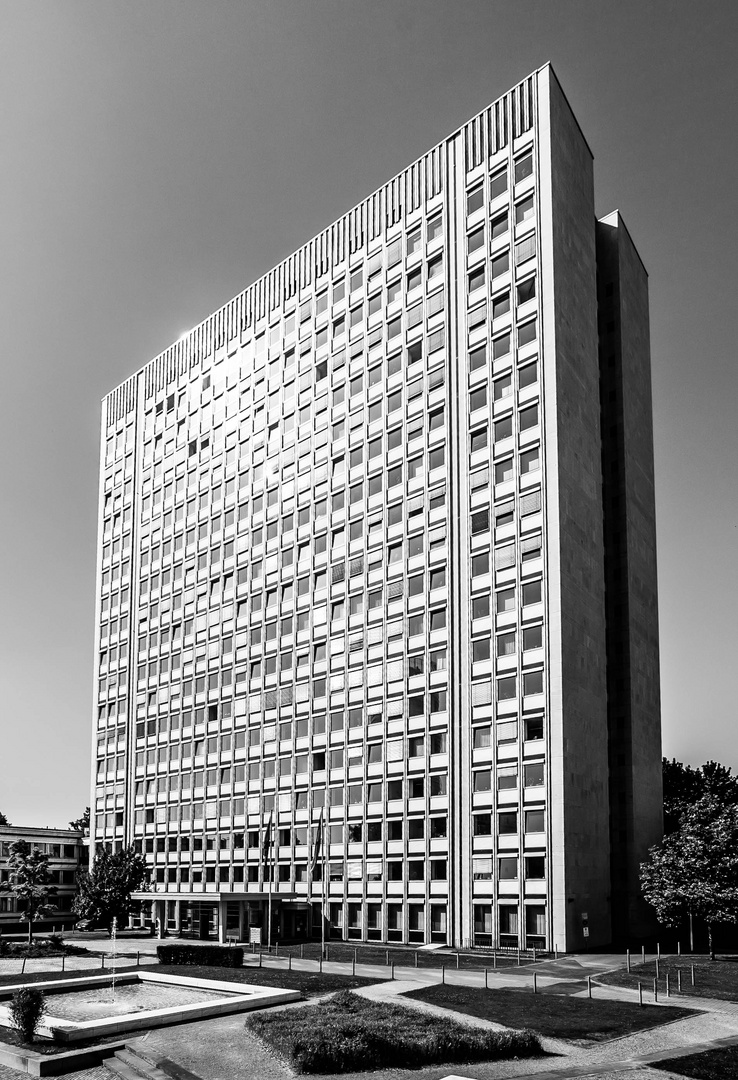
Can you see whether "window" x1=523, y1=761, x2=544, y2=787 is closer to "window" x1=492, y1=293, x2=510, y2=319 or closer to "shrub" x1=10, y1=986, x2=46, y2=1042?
"window" x1=492, y1=293, x2=510, y2=319

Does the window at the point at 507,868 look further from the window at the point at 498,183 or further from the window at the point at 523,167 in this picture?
the window at the point at 523,167

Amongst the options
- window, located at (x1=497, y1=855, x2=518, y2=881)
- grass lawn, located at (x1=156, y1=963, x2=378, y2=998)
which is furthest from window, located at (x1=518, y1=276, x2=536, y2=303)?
grass lawn, located at (x1=156, y1=963, x2=378, y2=998)

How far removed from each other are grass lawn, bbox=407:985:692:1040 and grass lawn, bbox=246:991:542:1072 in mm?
2846

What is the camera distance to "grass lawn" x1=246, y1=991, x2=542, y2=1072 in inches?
1260

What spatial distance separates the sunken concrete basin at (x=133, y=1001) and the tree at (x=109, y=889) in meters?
39.7

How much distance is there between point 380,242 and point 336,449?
19.2 m

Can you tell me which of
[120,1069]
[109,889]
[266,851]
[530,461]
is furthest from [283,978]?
[109,889]

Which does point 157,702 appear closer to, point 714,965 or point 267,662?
point 267,662

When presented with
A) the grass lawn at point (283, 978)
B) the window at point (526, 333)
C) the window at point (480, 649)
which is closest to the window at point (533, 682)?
the window at point (480, 649)

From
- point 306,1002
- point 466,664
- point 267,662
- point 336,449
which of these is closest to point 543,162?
point 336,449

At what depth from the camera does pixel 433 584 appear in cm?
8231

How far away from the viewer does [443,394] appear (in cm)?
8469

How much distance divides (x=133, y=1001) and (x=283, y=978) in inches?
339

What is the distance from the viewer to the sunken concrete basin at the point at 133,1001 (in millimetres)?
37281
